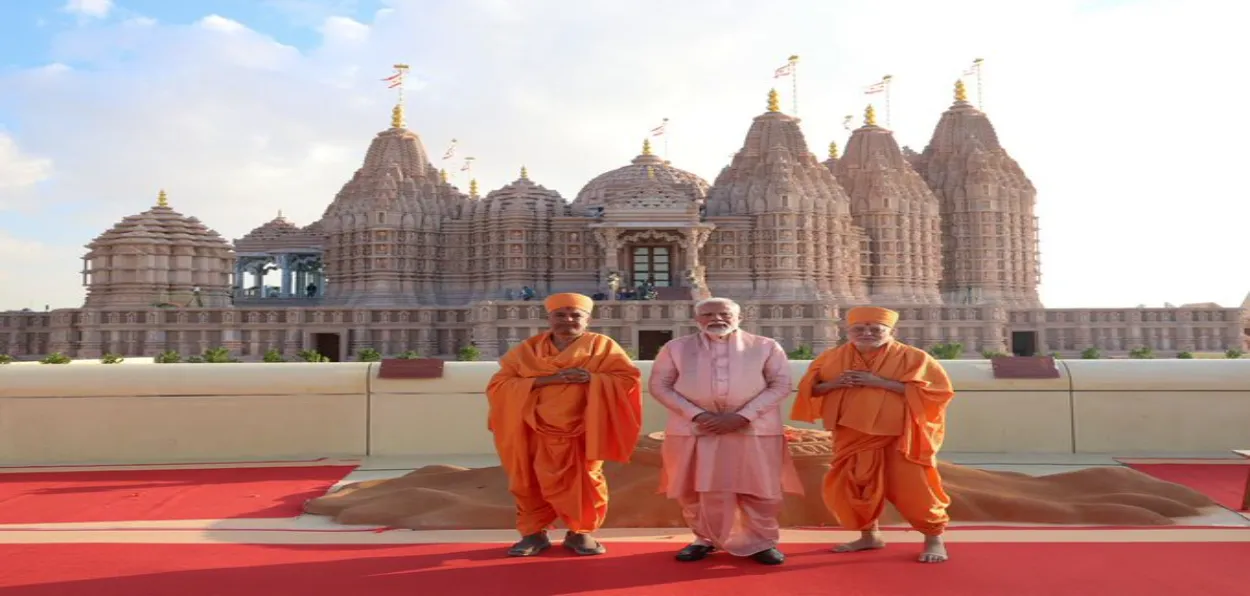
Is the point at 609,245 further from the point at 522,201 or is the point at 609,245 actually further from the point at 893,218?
the point at 893,218

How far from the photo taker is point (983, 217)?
44.4 m

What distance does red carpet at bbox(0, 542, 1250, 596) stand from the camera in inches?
190

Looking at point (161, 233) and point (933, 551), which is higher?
point (161, 233)

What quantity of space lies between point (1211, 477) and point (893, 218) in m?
35.3

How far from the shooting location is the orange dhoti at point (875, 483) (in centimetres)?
558

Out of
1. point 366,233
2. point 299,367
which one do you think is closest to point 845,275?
point 366,233

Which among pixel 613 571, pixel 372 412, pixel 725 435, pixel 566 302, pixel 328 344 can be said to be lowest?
pixel 613 571

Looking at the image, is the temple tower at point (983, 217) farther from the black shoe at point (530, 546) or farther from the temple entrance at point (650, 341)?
the black shoe at point (530, 546)

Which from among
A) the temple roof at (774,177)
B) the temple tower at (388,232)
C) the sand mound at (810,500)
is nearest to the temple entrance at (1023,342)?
the temple roof at (774,177)

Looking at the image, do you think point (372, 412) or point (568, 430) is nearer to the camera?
point (568, 430)

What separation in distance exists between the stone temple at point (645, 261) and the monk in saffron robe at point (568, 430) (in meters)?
24.3

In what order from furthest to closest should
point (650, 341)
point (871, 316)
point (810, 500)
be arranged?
1. point (650, 341)
2. point (810, 500)
3. point (871, 316)

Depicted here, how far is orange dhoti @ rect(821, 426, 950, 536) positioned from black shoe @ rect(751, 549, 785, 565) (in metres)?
0.62

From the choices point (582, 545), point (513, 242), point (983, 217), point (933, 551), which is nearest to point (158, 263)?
point (513, 242)
